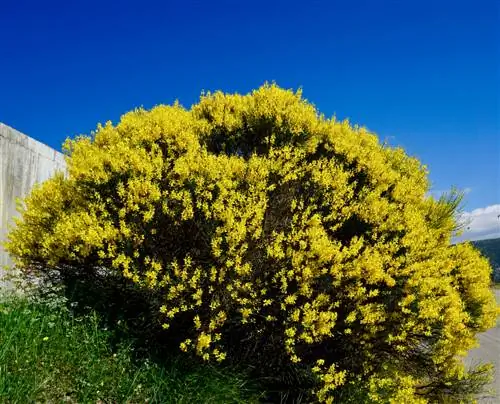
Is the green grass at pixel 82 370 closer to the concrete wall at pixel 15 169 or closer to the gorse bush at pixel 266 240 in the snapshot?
the gorse bush at pixel 266 240

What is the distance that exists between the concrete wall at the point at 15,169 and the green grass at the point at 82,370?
2350 millimetres

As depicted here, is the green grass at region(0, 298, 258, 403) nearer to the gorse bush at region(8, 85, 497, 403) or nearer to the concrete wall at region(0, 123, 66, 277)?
the gorse bush at region(8, 85, 497, 403)

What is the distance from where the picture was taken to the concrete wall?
25.5ft

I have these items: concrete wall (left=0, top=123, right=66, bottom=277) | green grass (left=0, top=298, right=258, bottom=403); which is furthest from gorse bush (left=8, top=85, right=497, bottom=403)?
concrete wall (left=0, top=123, right=66, bottom=277)

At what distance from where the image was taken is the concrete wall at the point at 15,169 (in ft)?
25.5

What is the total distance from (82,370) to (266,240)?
2.40 m

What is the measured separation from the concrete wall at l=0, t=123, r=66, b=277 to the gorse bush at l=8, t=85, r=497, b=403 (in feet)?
3.60

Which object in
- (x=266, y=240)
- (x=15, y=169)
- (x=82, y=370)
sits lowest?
(x=82, y=370)

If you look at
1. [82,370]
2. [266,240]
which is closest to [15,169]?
[82,370]

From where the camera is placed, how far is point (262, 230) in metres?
6.02

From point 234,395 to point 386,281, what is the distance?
2.30m

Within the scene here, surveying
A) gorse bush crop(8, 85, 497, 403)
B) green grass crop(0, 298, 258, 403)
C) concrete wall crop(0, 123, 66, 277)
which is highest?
concrete wall crop(0, 123, 66, 277)

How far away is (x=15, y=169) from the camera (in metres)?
8.07

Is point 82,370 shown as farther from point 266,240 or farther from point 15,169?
point 15,169
